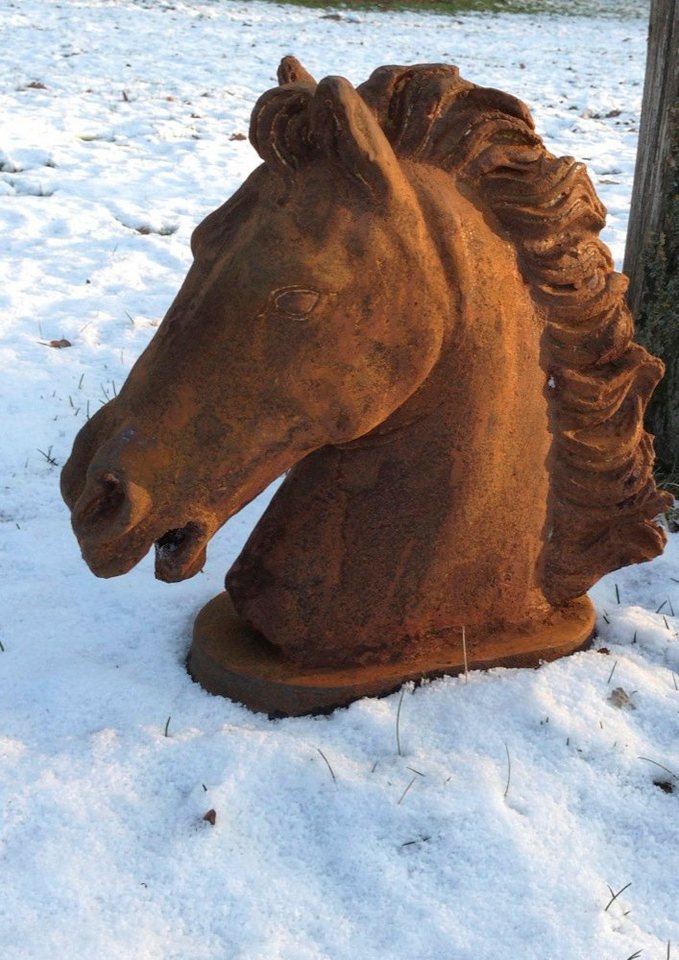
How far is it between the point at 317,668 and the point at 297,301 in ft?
2.86

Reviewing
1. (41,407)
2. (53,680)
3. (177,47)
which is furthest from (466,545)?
(177,47)

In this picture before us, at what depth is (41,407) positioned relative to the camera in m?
4.17

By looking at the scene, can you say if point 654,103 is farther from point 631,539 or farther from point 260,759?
point 260,759

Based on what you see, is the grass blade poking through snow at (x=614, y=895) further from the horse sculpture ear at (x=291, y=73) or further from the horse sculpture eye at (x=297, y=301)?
the horse sculpture ear at (x=291, y=73)

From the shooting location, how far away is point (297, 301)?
197 cm

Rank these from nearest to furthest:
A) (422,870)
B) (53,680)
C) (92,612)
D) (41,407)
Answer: (422,870)
(53,680)
(92,612)
(41,407)

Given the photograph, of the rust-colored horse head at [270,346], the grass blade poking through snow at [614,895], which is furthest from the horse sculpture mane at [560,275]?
the grass blade poking through snow at [614,895]

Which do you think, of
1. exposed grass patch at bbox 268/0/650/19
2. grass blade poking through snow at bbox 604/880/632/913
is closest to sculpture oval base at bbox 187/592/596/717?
grass blade poking through snow at bbox 604/880/632/913

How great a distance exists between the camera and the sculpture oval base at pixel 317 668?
2.39 meters

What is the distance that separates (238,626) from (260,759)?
0.45m

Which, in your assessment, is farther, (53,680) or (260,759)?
(53,680)

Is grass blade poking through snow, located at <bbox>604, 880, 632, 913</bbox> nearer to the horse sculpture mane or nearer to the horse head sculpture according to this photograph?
the horse head sculpture

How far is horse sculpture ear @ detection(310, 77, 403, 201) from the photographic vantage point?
1.82 meters

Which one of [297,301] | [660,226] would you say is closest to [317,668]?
[297,301]
